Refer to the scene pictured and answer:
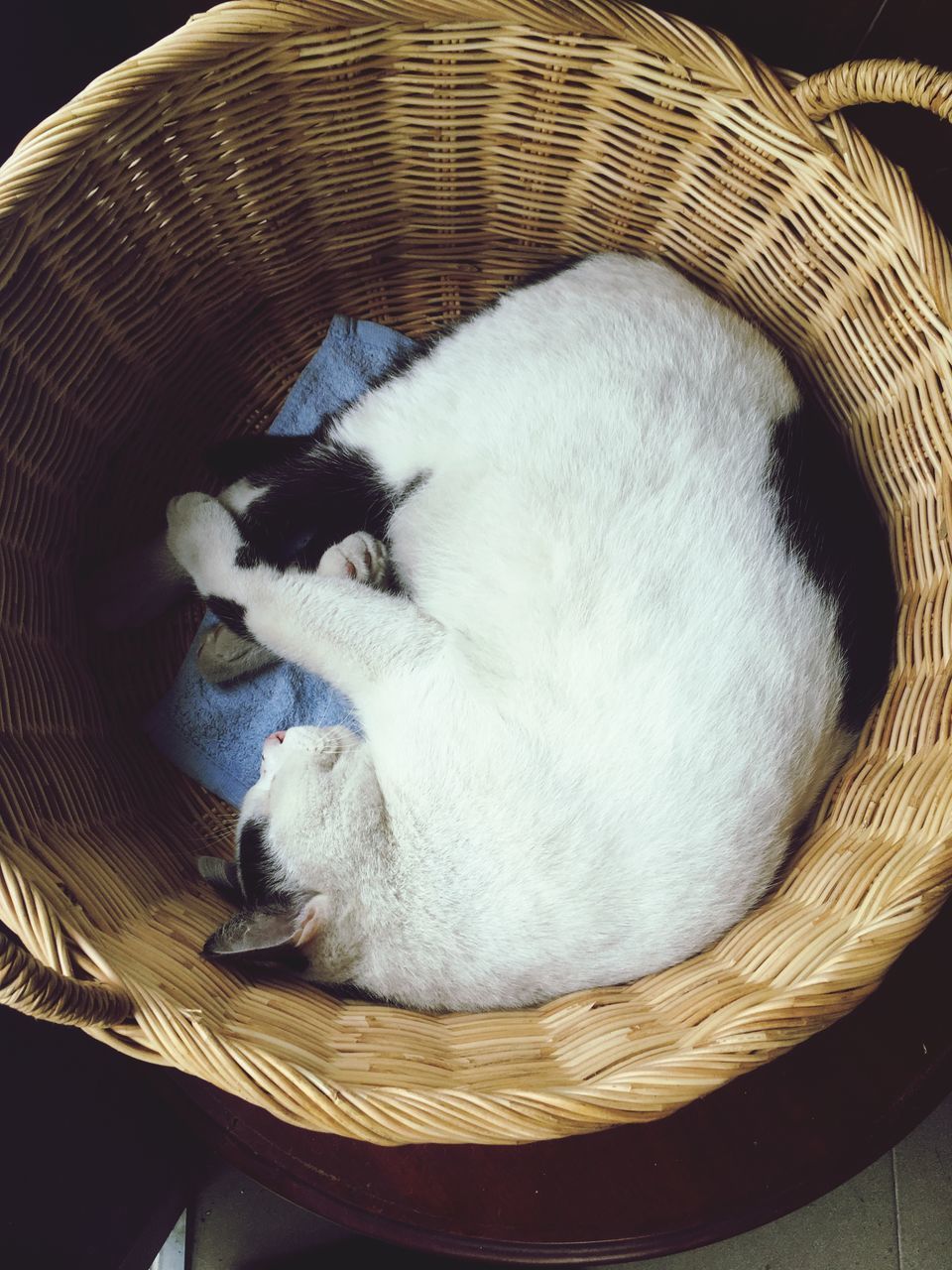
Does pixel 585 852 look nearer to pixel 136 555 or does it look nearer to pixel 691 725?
pixel 691 725

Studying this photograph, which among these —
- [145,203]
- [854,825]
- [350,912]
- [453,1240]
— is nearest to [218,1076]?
[350,912]

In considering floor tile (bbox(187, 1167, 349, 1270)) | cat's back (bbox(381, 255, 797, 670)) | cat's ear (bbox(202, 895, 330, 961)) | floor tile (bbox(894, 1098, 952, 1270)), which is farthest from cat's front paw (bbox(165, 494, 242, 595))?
floor tile (bbox(894, 1098, 952, 1270))

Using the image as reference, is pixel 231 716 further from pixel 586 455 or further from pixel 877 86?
pixel 877 86

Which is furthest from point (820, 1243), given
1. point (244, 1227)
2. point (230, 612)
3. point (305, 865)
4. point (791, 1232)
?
point (230, 612)

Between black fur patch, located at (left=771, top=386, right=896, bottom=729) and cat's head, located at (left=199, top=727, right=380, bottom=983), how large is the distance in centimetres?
55

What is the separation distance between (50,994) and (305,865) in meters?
0.32

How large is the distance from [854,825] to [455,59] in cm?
98

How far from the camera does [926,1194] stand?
1.49 meters

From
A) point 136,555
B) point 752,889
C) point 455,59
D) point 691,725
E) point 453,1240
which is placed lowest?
point 453,1240

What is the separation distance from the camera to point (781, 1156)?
0.95 m

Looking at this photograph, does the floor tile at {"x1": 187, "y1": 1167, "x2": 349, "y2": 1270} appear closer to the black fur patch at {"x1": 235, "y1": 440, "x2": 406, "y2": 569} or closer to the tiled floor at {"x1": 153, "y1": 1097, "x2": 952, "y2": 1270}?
the tiled floor at {"x1": 153, "y1": 1097, "x2": 952, "y2": 1270}

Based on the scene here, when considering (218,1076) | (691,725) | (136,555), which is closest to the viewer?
(218,1076)

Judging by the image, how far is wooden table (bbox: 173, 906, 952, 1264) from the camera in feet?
3.11

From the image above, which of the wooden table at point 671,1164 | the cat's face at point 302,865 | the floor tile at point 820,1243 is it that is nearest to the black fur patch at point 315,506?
the cat's face at point 302,865
